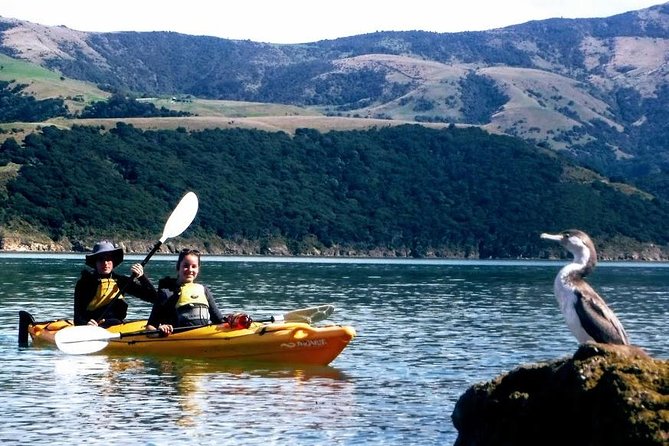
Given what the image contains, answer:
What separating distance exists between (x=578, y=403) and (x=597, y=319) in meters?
1.39

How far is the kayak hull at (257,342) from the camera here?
1018 inches

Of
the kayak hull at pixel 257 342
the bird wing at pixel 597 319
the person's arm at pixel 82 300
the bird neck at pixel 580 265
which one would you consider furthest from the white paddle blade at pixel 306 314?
the bird wing at pixel 597 319

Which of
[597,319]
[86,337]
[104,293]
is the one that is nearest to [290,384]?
[86,337]

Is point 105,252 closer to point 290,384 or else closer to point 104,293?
point 104,293

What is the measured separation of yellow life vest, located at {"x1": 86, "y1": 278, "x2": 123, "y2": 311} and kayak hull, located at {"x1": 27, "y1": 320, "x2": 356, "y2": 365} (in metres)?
1.00

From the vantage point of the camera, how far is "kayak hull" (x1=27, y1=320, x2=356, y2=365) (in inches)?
1018

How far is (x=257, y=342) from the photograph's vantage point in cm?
2609

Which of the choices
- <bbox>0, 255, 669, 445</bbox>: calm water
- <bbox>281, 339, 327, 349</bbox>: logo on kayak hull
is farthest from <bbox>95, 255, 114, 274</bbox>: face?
<bbox>281, 339, 327, 349</bbox>: logo on kayak hull

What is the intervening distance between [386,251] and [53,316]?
380 ft

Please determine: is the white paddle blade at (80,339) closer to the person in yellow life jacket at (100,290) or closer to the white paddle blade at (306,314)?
the person in yellow life jacket at (100,290)

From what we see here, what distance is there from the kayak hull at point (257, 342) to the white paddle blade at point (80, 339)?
1.94 ft

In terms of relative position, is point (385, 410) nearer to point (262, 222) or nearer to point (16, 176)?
point (16, 176)

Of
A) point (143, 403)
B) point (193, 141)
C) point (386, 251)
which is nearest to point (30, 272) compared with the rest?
point (143, 403)

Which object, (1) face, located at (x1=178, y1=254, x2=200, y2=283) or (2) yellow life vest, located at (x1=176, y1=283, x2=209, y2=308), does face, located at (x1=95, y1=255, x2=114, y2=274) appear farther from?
(1) face, located at (x1=178, y1=254, x2=200, y2=283)
